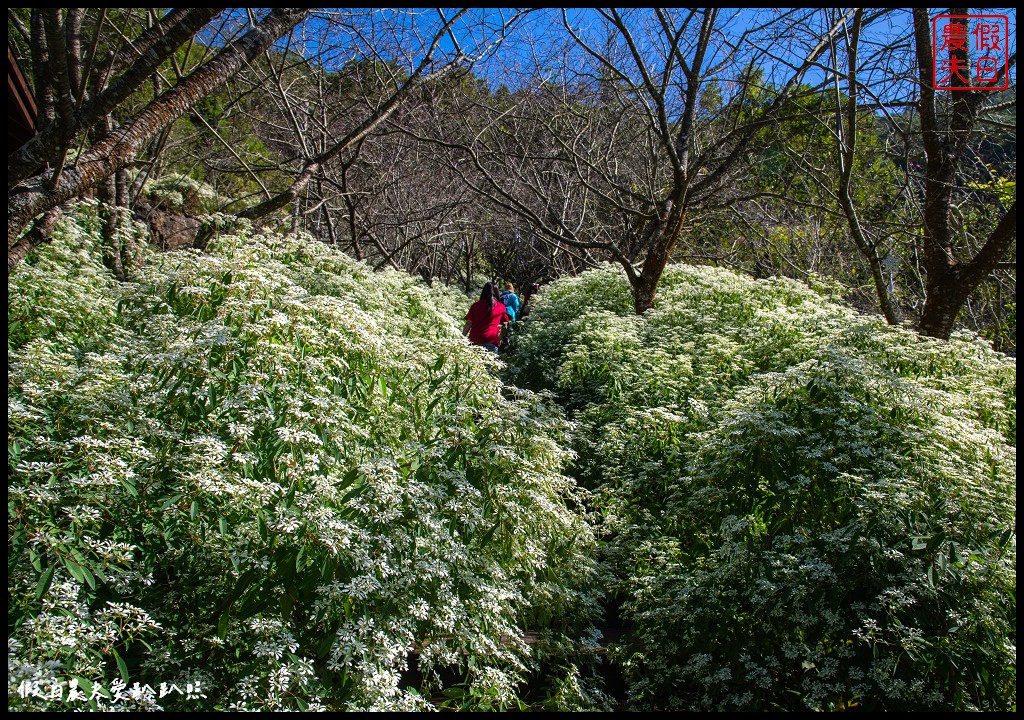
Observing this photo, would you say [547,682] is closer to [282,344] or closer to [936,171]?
[282,344]

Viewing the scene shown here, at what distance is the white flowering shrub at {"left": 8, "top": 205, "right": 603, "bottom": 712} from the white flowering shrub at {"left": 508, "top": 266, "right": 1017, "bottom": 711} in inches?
24.9

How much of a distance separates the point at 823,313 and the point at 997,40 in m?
2.75

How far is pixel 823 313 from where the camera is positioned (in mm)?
6656

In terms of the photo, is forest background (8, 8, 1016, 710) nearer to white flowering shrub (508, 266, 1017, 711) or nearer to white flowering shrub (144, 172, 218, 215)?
white flowering shrub (508, 266, 1017, 711)

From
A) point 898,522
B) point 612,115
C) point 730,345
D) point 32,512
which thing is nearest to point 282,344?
point 32,512

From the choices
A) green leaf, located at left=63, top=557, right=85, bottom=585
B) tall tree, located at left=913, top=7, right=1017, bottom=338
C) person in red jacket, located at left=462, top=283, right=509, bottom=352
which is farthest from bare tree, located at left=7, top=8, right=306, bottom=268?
person in red jacket, located at left=462, top=283, right=509, bottom=352

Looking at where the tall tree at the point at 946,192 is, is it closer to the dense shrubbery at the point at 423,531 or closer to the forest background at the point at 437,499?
the forest background at the point at 437,499

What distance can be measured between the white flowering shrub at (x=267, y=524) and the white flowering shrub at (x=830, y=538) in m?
0.63

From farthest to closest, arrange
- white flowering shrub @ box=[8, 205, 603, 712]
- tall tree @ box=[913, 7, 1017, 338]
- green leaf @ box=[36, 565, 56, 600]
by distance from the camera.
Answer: tall tree @ box=[913, 7, 1017, 338], white flowering shrub @ box=[8, 205, 603, 712], green leaf @ box=[36, 565, 56, 600]

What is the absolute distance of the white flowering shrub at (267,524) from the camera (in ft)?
6.96

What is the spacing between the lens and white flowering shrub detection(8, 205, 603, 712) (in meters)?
2.12

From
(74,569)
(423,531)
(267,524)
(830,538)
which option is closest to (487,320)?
(423,531)

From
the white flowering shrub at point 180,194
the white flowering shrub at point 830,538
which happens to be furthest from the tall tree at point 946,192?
the white flowering shrub at point 180,194

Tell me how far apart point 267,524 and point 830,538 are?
2.34 m
